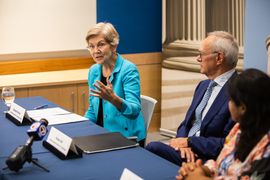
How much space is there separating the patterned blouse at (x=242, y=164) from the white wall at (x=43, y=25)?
336cm

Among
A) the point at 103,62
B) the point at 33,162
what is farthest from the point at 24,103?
the point at 33,162

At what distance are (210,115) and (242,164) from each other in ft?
2.85

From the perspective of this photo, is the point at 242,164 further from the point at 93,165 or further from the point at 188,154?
the point at 188,154

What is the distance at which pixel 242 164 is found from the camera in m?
1.32

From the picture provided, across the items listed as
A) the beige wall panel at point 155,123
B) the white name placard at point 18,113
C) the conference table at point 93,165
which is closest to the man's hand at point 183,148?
the conference table at point 93,165

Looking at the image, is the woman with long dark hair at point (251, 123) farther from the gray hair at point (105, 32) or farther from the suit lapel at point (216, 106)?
the gray hair at point (105, 32)

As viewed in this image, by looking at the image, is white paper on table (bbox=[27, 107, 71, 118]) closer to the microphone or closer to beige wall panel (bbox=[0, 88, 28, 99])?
the microphone

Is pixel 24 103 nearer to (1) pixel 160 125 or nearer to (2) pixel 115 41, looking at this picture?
(2) pixel 115 41

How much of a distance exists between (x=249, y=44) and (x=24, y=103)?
2053 mm

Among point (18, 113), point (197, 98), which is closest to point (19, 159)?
point (18, 113)

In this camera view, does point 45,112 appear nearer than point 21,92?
Yes

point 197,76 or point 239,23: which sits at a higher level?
point 239,23

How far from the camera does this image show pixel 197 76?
13.7ft

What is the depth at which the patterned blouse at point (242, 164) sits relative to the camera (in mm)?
1203
